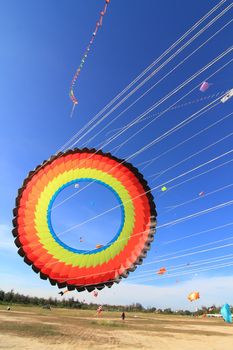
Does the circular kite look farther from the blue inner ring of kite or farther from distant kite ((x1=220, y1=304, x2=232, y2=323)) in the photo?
distant kite ((x1=220, y1=304, x2=232, y2=323))

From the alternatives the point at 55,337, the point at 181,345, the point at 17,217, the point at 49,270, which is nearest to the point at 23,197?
the point at 17,217

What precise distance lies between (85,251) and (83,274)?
83cm

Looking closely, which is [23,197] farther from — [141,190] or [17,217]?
[141,190]

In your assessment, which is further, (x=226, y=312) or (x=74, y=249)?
(x=226, y=312)

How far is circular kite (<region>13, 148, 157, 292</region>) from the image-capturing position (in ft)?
46.9

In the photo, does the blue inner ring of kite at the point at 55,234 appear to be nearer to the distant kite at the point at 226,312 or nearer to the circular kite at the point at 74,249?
the circular kite at the point at 74,249

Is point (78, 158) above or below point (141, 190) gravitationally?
above

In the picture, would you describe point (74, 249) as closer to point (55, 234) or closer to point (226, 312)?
point (55, 234)

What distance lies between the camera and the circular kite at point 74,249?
14.3 metres

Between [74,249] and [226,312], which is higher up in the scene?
[74,249]

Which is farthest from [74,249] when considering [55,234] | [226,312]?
[226,312]

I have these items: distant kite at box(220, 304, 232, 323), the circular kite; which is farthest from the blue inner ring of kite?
distant kite at box(220, 304, 232, 323)

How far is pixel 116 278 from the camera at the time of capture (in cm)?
1414

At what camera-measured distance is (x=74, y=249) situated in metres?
14.7
